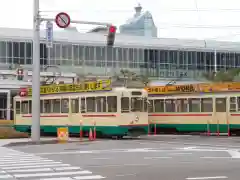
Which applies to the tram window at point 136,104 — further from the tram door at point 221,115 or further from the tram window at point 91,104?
the tram door at point 221,115

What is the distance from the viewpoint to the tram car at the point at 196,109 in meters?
31.2

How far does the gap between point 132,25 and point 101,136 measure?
4356 cm

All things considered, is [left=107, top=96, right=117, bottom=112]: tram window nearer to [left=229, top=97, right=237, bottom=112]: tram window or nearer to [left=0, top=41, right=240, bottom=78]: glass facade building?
[left=229, top=97, right=237, bottom=112]: tram window

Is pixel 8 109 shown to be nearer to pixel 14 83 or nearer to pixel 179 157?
pixel 14 83

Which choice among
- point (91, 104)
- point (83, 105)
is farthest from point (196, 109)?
point (83, 105)

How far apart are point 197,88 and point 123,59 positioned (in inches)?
1393

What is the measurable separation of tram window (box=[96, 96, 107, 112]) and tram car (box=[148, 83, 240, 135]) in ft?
21.0

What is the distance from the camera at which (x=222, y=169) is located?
1377 cm

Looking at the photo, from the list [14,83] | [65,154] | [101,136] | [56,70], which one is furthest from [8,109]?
[65,154]

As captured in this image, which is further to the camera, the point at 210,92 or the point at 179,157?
the point at 210,92

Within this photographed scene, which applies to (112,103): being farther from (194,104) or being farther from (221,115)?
(221,115)

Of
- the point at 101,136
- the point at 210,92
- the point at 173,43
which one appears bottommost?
the point at 101,136

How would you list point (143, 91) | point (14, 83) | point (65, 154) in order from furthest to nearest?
1. point (14, 83)
2. point (143, 91)
3. point (65, 154)

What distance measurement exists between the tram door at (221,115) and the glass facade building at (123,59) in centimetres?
3275
